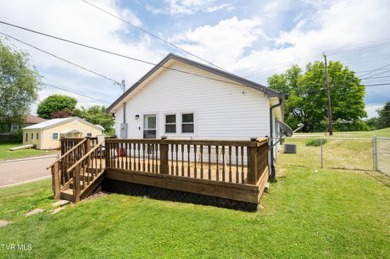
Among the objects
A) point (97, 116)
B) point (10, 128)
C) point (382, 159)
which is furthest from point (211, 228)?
point (97, 116)

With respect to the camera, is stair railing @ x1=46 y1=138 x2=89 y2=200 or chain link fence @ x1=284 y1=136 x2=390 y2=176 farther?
chain link fence @ x1=284 y1=136 x2=390 y2=176

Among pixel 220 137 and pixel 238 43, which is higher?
pixel 238 43

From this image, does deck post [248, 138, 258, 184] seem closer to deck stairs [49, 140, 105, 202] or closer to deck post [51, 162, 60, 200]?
deck stairs [49, 140, 105, 202]

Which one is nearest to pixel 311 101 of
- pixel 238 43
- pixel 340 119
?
pixel 340 119

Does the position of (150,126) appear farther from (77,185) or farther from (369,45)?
(369,45)

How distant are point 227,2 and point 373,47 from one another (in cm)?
1664

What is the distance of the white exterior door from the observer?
9156 millimetres

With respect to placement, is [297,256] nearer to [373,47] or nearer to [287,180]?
[287,180]

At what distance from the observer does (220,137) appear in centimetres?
746

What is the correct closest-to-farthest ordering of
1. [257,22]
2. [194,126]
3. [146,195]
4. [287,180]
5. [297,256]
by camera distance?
[297,256], [146,195], [287,180], [194,126], [257,22]

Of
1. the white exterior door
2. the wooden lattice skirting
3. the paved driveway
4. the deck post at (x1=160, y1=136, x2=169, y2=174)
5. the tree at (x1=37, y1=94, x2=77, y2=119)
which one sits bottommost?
the paved driveway

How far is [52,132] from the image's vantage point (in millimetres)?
23625

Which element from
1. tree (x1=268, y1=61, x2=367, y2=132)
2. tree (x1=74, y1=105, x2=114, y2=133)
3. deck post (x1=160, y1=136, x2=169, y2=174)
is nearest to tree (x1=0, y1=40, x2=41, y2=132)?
tree (x1=74, y1=105, x2=114, y2=133)

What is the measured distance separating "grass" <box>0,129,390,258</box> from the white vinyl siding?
260cm
